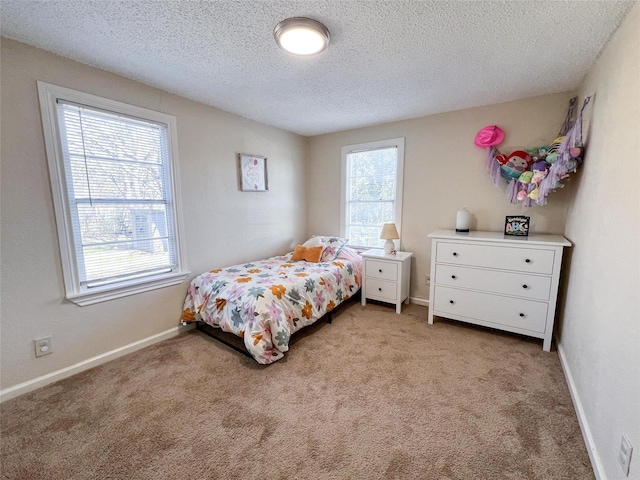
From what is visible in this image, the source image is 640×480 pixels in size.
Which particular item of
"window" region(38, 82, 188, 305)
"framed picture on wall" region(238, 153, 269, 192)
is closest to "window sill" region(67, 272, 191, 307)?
"window" region(38, 82, 188, 305)

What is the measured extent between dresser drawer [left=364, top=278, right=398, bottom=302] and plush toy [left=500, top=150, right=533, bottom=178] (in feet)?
5.17

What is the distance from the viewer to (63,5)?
1.38m

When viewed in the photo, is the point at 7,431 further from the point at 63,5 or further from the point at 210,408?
the point at 63,5

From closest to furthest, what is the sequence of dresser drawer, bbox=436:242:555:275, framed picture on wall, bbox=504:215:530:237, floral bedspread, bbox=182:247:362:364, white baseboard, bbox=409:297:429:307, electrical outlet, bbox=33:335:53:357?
electrical outlet, bbox=33:335:53:357, floral bedspread, bbox=182:247:362:364, dresser drawer, bbox=436:242:555:275, framed picture on wall, bbox=504:215:530:237, white baseboard, bbox=409:297:429:307

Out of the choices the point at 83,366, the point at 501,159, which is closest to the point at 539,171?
the point at 501,159

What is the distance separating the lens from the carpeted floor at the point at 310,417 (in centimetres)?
127

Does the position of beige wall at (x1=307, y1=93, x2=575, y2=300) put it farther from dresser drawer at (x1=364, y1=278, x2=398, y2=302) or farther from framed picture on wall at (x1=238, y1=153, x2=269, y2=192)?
framed picture on wall at (x1=238, y1=153, x2=269, y2=192)

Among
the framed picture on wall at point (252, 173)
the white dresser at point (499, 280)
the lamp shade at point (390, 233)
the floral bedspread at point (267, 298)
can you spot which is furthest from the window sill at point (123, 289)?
the white dresser at point (499, 280)

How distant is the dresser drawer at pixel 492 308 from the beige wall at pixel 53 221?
2.26 metres

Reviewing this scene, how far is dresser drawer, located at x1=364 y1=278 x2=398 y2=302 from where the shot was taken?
3.00 m

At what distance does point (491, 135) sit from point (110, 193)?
3.48 m

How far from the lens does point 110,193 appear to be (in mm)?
2104

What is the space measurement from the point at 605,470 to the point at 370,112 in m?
3.05

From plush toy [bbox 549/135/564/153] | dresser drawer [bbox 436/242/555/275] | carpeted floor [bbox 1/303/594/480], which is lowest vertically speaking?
carpeted floor [bbox 1/303/594/480]
